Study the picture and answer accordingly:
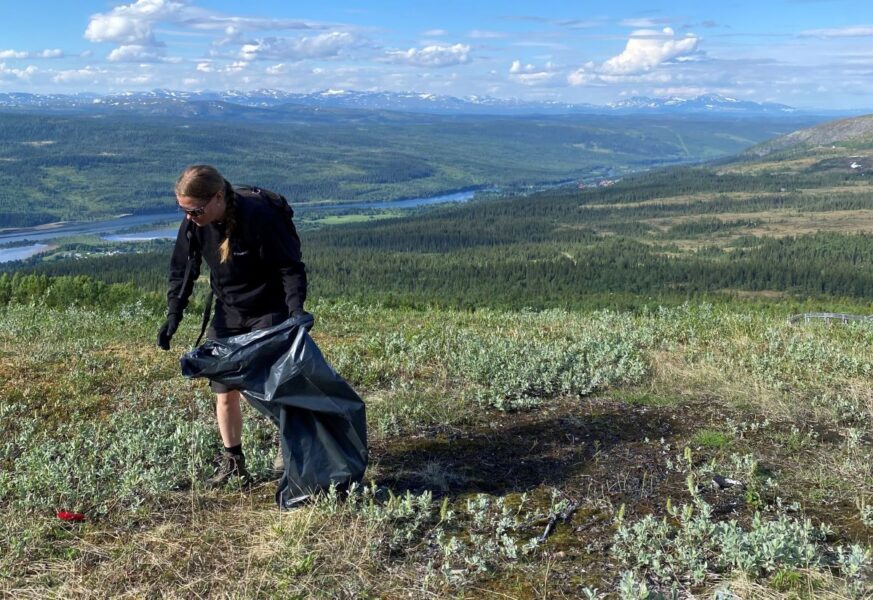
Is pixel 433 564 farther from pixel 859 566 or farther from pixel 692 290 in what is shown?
pixel 692 290

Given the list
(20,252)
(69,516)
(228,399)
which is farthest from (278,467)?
(20,252)

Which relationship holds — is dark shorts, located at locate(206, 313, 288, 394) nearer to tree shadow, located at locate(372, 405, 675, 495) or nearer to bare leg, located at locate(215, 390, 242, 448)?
bare leg, located at locate(215, 390, 242, 448)

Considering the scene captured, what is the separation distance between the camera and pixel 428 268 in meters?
98.6

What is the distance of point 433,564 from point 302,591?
0.82 m

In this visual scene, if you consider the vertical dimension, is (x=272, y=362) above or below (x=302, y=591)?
above

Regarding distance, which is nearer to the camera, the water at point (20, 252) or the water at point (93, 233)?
the water at point (20, 252)

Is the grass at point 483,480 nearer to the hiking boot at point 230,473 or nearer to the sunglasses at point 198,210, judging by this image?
the hiking boot at point 230,473

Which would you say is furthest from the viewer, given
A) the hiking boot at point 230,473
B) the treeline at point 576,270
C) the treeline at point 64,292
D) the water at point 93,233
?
the water at point 93,233

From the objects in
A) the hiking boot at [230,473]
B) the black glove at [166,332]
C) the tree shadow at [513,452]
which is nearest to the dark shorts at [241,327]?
the black glove at [166,332]

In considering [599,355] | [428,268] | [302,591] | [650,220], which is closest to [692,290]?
[428,268]

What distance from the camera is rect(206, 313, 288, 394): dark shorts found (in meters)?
5.19

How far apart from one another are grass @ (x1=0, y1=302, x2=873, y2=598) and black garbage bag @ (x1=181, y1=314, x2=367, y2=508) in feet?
0.78

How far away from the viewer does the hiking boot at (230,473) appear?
5402 millimetres

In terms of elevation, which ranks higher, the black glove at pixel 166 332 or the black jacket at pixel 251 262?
the black jacket at pixel 251 262
